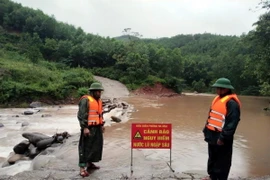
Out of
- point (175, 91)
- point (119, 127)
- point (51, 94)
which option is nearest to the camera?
point (119, 127)

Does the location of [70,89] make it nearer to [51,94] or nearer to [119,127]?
[51,94]

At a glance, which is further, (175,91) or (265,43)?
(175,91)

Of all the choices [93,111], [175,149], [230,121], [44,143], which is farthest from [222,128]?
[44,143]

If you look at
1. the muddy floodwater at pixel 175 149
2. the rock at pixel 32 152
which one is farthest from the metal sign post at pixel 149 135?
the rock at pixel 32 152

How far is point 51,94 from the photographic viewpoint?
22625mm

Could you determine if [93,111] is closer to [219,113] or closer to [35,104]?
[219,113]

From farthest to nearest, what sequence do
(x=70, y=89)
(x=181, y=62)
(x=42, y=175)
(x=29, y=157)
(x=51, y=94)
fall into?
(x=181, y=62)
(x=70, y=89)
(x=51, y=94)
(x=29, y=157)
(x=42, y=175)

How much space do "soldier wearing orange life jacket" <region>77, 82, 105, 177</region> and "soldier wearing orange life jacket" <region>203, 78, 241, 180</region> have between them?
6.74 ft

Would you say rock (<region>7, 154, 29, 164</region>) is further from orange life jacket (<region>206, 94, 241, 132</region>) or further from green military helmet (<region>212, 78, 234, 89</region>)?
green military helmet (<region>212, 78, 234, 89</region>)

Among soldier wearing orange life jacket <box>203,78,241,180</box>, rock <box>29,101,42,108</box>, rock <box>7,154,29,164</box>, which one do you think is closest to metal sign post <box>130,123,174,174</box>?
soldier wearing orange life jacket <box>203,78,241,180</box>

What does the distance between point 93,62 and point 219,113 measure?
39036 millimetres

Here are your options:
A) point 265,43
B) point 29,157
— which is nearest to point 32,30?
point 265,43

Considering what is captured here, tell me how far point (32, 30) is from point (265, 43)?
4834cm

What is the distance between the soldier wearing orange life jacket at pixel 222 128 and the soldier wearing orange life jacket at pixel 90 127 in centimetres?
205
